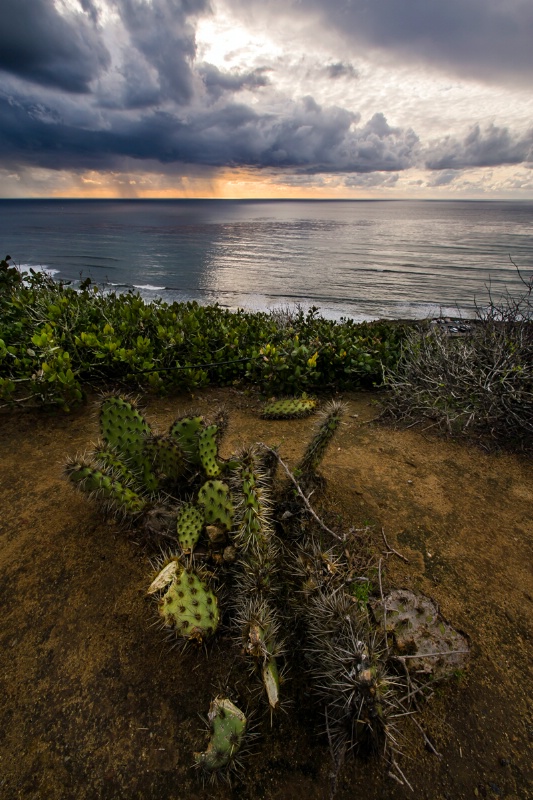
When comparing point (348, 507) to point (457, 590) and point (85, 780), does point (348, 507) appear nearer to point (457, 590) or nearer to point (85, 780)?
point (457, 590)

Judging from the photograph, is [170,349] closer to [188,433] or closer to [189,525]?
[188,433]

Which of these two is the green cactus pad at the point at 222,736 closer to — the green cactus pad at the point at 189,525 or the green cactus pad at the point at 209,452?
the green cactus pad at the point at 189,525

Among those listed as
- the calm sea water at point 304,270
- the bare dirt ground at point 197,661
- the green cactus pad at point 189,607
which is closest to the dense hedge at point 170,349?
the bare dirt ground at point 197,661

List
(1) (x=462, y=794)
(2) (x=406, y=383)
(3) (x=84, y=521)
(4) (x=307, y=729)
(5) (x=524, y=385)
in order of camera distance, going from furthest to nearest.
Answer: (2) (x=406, y=383), (5) (x=524, y=385), (3) (x=84, y=521), (4) (x=307, y=729), (1) (x=462, y=794)

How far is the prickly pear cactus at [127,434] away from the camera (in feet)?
10.5

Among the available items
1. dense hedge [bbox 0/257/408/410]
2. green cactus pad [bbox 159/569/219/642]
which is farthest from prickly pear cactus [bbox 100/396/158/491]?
dense hedge [bbox 0/257/408/410]

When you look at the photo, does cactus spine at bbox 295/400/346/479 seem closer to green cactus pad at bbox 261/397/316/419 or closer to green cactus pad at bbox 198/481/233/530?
green cactus pad at bbox 198/481/233/530

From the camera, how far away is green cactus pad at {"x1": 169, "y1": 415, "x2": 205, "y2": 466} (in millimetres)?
3258

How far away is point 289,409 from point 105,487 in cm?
256

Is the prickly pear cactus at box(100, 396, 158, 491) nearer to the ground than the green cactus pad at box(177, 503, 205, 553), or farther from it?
farther from it

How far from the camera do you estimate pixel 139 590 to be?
2.54 metres

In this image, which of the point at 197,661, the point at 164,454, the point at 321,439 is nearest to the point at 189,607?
the point at 197,661

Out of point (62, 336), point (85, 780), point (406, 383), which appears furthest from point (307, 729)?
point (62, 336)

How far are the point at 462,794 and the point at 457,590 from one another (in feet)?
3.51
